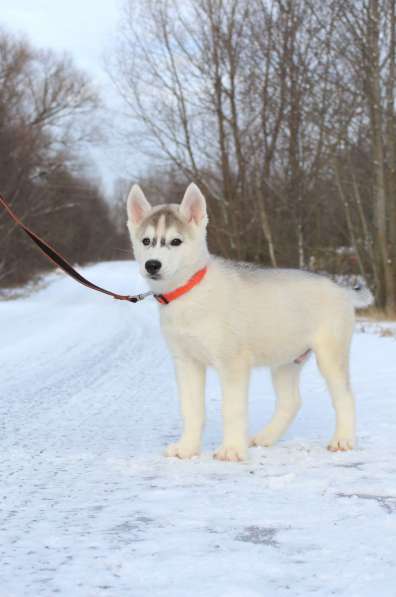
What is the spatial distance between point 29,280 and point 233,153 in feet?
68.1

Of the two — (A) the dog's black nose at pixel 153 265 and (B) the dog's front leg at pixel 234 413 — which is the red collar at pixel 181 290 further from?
(B) the dog's front leg at pixel 234 413

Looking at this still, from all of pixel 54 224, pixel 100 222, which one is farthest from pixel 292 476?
pixel 100 222

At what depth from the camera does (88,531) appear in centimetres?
323

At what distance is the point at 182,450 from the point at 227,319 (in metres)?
0.93

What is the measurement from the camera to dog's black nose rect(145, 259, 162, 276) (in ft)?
14.5

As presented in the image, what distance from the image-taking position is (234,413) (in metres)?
4.63

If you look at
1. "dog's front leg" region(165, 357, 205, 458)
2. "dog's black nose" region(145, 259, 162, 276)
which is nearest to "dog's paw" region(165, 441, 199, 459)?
"dog's front leg" region(165, 357, 205, 458)

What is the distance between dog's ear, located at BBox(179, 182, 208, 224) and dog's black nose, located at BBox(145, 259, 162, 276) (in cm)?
44

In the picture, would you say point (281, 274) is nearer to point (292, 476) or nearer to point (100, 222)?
point (292, 476)

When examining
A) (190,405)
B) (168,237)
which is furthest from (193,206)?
(190,405)

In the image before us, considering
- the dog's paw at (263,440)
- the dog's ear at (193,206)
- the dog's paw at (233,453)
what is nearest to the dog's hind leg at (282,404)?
the dog's paw at (263,440)

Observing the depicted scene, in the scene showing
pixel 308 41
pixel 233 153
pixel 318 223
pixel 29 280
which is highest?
pixel 308 41

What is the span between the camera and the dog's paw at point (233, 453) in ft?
15.3

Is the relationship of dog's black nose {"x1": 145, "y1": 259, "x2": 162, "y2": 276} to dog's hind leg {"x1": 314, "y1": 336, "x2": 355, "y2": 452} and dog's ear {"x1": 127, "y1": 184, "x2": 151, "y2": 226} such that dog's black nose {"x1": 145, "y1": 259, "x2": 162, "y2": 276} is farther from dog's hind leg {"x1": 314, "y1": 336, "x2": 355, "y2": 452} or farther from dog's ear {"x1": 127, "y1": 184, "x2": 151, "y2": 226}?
dog's hind leg {"x1": 314, "y1": 336, "x2": 355, "y2": 452}
